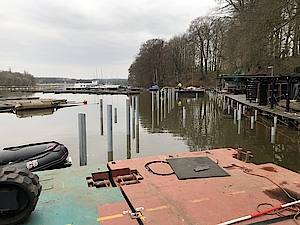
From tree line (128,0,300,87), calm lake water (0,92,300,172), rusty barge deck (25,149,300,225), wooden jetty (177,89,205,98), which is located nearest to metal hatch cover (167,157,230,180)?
rusty barge deck (25,149,300,225)

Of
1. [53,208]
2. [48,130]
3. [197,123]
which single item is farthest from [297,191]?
[48,130]

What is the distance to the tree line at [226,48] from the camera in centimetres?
1756

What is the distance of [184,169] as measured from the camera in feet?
15.3

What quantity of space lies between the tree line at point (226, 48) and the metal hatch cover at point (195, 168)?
13.9 m

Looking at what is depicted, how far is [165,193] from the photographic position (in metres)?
3.67

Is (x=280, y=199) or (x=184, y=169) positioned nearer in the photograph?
(x=280, y=199)

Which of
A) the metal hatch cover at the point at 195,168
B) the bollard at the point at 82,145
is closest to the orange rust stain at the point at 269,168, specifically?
the metal hatch cover at the point at 195,168

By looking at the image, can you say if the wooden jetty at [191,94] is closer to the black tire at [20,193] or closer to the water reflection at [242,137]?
the water reflection at [242,137]

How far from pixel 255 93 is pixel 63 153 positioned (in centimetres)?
1903

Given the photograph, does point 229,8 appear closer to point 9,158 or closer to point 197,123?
point 197,123

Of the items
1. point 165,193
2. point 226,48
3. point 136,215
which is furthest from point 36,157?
point 226,48

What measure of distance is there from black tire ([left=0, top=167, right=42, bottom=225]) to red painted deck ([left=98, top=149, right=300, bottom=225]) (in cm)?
82

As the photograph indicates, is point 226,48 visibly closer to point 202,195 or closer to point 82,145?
point 82,145

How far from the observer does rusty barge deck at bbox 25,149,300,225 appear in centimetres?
304
